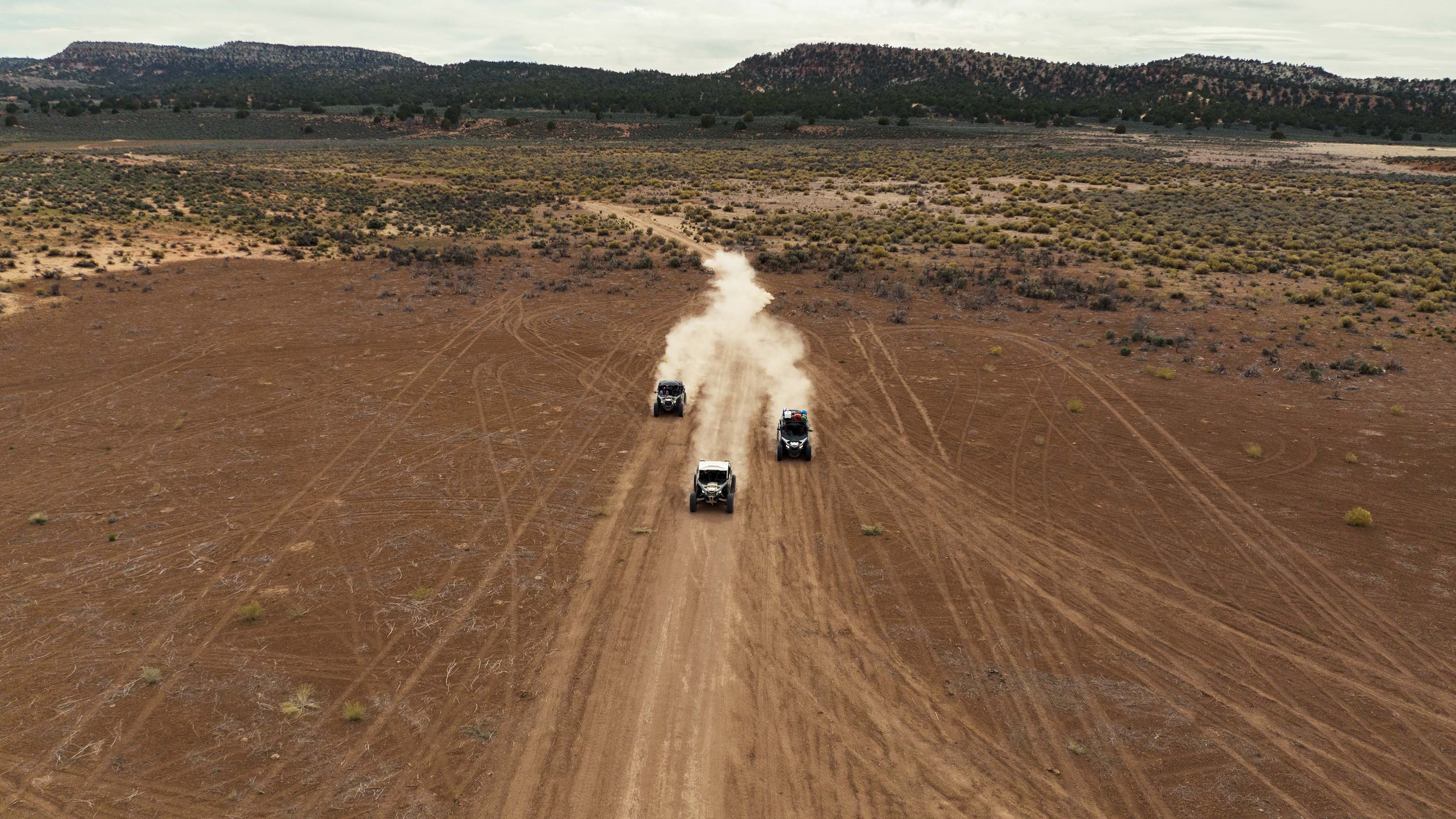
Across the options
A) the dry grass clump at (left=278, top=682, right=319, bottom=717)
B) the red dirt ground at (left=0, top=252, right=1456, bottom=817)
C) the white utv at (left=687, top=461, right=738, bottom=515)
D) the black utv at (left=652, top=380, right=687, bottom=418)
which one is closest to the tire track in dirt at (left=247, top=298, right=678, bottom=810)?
the red dirt ground at (left=0, top=252, right=1456, bottom=817)

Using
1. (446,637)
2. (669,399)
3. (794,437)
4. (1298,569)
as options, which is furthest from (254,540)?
(1298,569)

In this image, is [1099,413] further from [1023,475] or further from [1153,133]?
[1153,133]

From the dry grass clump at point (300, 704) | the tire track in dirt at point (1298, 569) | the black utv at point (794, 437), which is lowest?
the dry grass clump at point (300, 704)

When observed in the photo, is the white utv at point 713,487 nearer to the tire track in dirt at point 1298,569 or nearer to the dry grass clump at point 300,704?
the dry grass clump at point 300,704

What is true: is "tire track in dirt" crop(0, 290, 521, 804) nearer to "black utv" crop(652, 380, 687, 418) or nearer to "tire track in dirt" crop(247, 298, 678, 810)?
"tire track in dirt" crop(247, 298, 678, 810)

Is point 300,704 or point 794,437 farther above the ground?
point 794,437

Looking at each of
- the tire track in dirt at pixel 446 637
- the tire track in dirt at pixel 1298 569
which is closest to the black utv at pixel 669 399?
the tire track in dirt at pixel 446 637

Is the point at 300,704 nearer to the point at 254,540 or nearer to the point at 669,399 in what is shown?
the point at 254,540
